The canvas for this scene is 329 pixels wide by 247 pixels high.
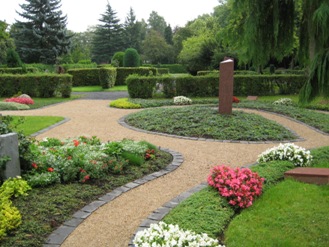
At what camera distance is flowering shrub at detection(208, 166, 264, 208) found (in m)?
4.13

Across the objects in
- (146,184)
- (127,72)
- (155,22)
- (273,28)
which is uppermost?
(155,22)

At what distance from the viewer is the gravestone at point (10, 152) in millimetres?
4445

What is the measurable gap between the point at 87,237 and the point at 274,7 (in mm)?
11712

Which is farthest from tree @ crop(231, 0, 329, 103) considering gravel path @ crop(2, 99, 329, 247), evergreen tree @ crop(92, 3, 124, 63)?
evergreen tree @ crop(92, 3, 124, 63)

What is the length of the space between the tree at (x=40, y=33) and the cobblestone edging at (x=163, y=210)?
37.1m

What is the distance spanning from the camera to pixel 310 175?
16.1 ft

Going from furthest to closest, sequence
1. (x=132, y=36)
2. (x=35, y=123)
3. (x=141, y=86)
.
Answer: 1. (x=132, y=36)
2. (x=141, y=86)
3. (x=35, y=123)

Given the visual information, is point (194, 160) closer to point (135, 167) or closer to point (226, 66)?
point (135, 167)

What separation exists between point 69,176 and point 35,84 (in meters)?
13.7

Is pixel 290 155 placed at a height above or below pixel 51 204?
above

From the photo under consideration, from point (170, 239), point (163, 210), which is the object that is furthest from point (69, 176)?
point (170, 239)

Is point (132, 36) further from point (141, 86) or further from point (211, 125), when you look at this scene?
point (211, 125)

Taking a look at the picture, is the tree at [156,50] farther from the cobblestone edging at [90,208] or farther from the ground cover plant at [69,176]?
the cobblestone edging at [90,208]

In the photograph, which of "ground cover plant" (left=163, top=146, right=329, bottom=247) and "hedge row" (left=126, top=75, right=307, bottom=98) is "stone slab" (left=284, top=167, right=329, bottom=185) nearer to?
"ground cover plant" (left=163, top=146, right=329, bottom=247)
